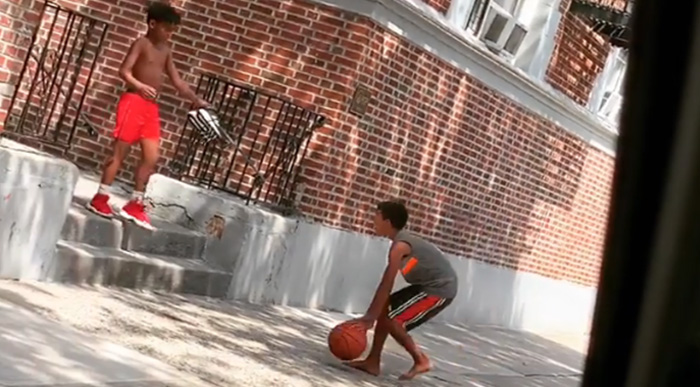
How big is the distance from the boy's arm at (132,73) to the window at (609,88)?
9149mm

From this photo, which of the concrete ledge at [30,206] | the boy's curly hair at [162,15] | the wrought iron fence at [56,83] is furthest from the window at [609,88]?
the concrete ledge at [30,206]

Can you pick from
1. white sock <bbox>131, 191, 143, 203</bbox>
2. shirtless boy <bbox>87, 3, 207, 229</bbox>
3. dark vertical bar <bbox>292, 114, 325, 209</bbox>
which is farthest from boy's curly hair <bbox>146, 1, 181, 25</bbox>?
dark vertical bar <bbox>292, 114, 325, 209</bbox>

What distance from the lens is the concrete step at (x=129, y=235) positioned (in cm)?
873

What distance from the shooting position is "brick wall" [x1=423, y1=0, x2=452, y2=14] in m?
11.9

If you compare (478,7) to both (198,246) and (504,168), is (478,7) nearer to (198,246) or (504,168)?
(504,168)

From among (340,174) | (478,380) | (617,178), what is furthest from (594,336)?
(340,174)

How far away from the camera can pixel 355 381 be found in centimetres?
827

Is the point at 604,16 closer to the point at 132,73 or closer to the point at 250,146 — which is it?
the point at 250,146

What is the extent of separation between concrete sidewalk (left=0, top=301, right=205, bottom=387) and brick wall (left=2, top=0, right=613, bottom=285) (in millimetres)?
4475

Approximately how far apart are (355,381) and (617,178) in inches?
266

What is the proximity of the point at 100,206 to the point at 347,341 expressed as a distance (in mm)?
2195

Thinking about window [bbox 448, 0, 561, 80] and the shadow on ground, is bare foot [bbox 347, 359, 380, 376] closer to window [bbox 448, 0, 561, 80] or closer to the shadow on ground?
the shadow on ground

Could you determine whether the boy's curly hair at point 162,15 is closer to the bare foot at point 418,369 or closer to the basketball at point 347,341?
the basketball at point 347,341

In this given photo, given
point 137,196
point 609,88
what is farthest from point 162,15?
point 609,88
